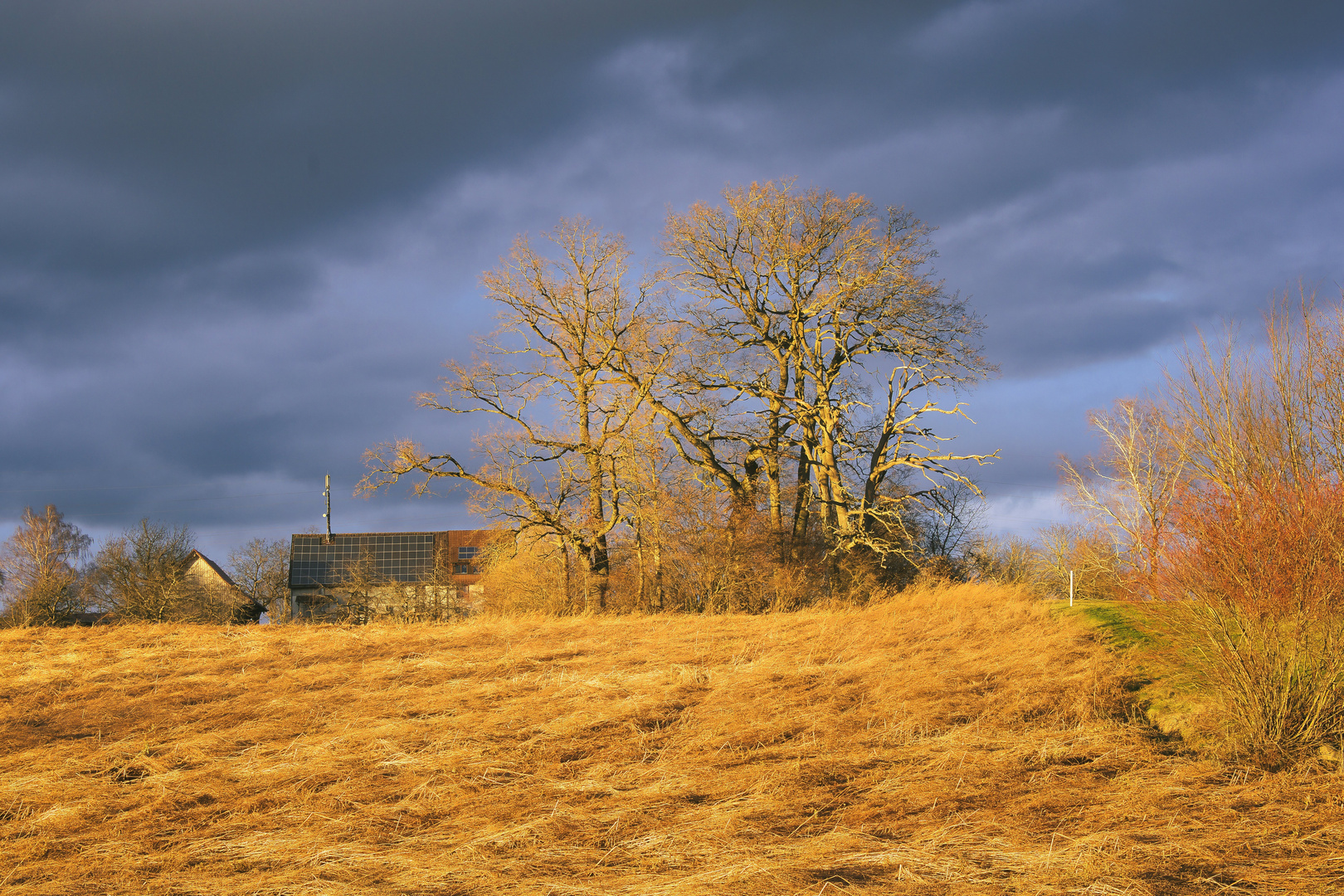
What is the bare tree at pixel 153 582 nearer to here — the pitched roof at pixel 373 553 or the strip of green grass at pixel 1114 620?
the pitched roof at pixel 373 553

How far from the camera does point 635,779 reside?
21.9ft

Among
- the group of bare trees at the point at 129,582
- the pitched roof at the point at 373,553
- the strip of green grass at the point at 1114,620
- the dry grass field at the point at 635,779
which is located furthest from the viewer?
the pitched roof at the point at 373,553

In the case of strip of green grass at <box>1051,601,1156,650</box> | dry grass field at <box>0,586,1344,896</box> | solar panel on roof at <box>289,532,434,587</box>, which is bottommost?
dry grass field at <box>0,586,1344,896</box>

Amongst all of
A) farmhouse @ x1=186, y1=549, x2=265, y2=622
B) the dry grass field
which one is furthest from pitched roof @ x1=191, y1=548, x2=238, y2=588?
the dry grass field

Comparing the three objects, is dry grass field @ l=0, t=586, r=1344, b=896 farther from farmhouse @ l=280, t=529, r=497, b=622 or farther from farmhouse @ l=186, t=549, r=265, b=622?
farmhouse @ l=280, t=529, r=497, b=622

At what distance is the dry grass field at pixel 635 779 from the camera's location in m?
4.96

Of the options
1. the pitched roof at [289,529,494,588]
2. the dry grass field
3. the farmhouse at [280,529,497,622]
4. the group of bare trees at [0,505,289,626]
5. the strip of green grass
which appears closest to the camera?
the dry grass field

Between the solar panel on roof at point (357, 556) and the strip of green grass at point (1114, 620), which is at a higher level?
the solar panel on roof at point (357, 556)

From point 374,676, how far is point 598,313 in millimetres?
15078

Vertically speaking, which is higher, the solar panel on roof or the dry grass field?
the solar panel on roof

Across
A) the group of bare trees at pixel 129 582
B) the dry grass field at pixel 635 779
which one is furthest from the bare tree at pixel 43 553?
the dry grass field at pixel 635 779

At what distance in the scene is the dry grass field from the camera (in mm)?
4961

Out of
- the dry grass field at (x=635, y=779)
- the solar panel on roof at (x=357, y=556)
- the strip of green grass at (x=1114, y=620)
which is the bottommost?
the dry grass field at (x=635, y=779)

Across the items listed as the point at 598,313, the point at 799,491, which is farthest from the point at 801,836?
the point at 598,313
